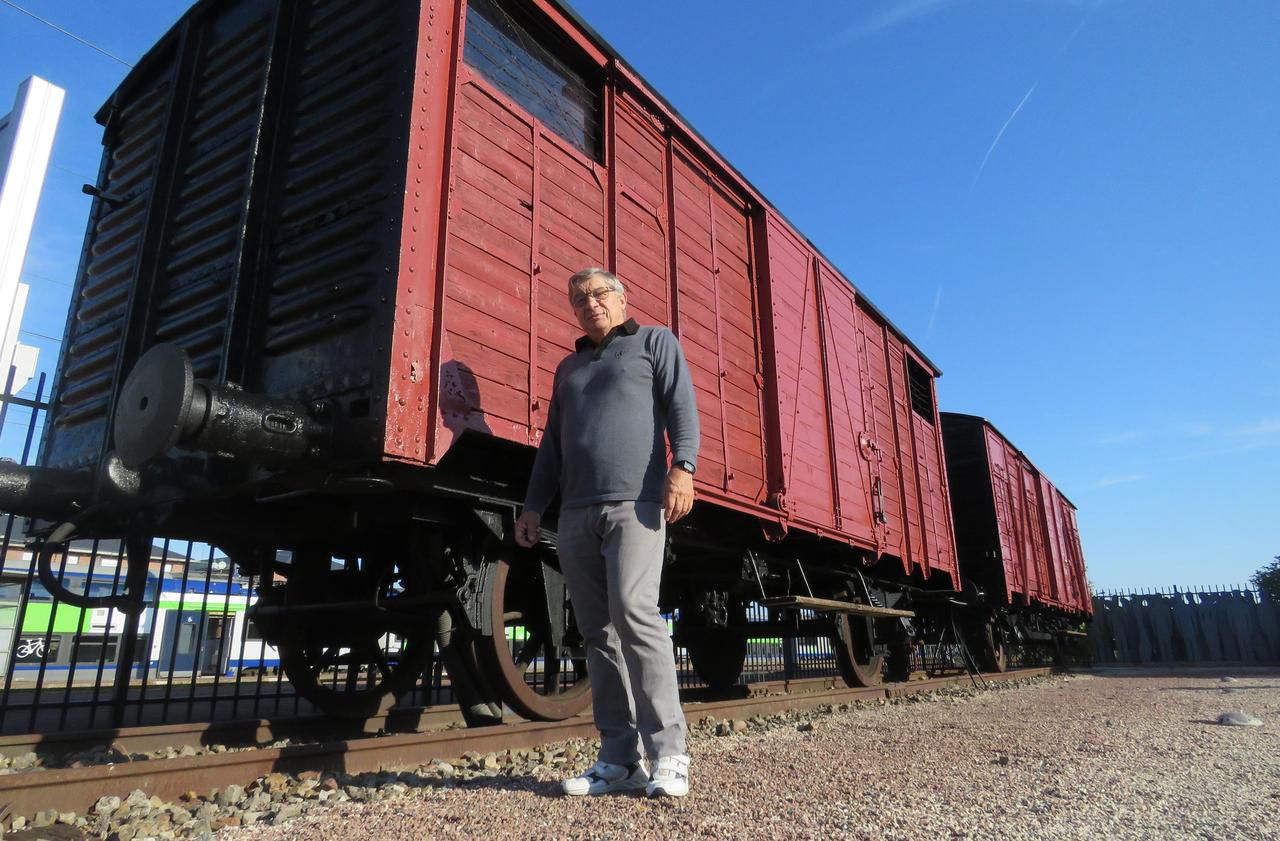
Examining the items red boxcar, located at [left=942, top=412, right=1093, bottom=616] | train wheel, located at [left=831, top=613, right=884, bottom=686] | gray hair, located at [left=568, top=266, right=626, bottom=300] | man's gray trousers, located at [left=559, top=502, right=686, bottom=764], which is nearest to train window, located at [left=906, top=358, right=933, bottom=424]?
red boxcar, located at [left=942, top=412, right=1093, bottom=616]

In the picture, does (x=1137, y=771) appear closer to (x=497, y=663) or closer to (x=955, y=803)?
(x=955, y=803)

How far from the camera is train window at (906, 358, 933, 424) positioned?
1094cm

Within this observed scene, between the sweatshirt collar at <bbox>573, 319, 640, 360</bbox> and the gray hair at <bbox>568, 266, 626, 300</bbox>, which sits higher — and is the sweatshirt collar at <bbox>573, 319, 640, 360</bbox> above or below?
below

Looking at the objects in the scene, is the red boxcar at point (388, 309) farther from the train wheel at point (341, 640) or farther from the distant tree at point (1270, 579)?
the distant tree at point (1270, 579)

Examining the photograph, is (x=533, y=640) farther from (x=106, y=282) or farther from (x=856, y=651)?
(x=856, y=651)

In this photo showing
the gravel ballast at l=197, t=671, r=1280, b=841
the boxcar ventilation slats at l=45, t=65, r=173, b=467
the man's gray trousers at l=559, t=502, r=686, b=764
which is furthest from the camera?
the boxcar ventilation slats at l=45, t=65, r=173, b=467

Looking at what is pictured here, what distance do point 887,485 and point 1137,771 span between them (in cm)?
562

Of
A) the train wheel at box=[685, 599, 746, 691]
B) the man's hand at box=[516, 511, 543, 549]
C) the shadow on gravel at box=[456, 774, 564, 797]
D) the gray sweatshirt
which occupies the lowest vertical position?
the shadow on gravel at box=[456, 774, 564, 797]

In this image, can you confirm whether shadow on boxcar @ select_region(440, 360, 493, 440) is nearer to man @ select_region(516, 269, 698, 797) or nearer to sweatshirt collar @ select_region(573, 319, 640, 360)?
man @ select_region(516, 269, 698, 797)

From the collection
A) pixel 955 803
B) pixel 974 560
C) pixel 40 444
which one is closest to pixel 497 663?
pixel 955 803

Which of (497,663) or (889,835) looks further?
(497,663)

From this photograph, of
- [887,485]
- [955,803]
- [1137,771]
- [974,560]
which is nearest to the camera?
[955,803]

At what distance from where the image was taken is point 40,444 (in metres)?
4.86

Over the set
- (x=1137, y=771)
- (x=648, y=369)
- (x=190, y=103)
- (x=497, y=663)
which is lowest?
(x=1137, y=771)
